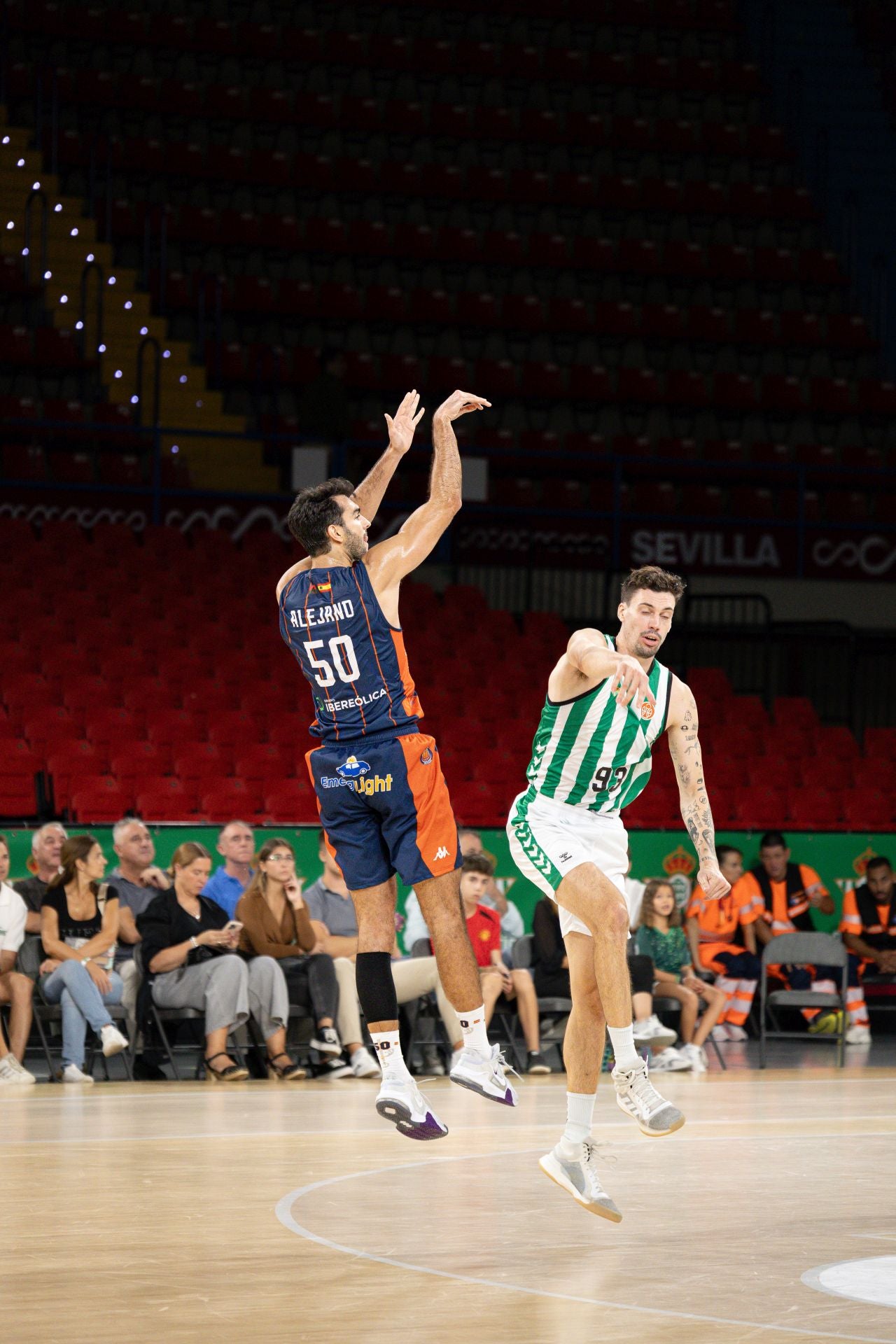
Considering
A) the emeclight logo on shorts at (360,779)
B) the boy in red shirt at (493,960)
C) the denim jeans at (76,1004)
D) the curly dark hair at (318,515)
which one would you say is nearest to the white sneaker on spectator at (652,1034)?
the boy in red shirt at (493,960)

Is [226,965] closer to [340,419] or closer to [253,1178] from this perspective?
[253,1178]

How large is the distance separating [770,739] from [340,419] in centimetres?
539

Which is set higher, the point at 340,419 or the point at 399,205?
the point at 399,205

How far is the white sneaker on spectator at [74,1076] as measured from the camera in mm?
10719

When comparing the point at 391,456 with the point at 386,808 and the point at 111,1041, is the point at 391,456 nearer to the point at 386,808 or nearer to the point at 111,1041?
the point at 386,808

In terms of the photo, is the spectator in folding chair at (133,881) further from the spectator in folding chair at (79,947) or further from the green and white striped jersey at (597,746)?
the green and white striped jersey at (597,746)

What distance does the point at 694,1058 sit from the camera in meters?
11.9

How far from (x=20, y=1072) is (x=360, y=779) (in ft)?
16.8

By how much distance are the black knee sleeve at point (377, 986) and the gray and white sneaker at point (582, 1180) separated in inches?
28.5

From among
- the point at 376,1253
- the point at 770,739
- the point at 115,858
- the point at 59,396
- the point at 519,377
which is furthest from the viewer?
the point at 519,377

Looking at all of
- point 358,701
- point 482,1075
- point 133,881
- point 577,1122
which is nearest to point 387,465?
point 358,701

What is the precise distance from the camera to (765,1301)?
4.97m

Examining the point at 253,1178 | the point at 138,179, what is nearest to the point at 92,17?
the point at 138,179

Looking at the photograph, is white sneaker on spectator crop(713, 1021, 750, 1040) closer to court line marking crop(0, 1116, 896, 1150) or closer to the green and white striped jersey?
court line marking crop(0, 1116, 896, 1150)
